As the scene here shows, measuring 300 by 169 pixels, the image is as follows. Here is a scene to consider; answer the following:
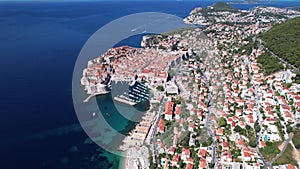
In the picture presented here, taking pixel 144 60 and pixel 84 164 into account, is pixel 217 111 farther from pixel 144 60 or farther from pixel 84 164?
pixel 144 60

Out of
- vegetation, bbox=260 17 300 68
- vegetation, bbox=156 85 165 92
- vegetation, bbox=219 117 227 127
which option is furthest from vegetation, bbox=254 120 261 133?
vegetation, bbox=260 17 300 68

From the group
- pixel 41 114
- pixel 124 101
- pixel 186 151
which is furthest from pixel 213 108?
pixel 41 114

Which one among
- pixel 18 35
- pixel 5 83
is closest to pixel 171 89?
pixel 5 83

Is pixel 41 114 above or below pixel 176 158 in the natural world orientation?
above

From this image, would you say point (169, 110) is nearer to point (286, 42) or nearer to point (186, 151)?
point (186, 151)

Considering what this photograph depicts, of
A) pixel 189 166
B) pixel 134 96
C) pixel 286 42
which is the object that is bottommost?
pixel 189 166

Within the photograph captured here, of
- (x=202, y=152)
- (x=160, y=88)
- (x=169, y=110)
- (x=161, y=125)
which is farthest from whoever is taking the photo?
(x=160, y=88)

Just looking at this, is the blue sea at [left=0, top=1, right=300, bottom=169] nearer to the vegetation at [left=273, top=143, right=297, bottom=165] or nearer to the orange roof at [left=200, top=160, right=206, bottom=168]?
the orange roof at [left=200, top=160, right=206, bottom=168]

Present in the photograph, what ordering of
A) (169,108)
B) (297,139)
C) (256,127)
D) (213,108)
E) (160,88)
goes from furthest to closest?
(160,88) → (213,108) → (169,108) → (256,127) → (297,139)
